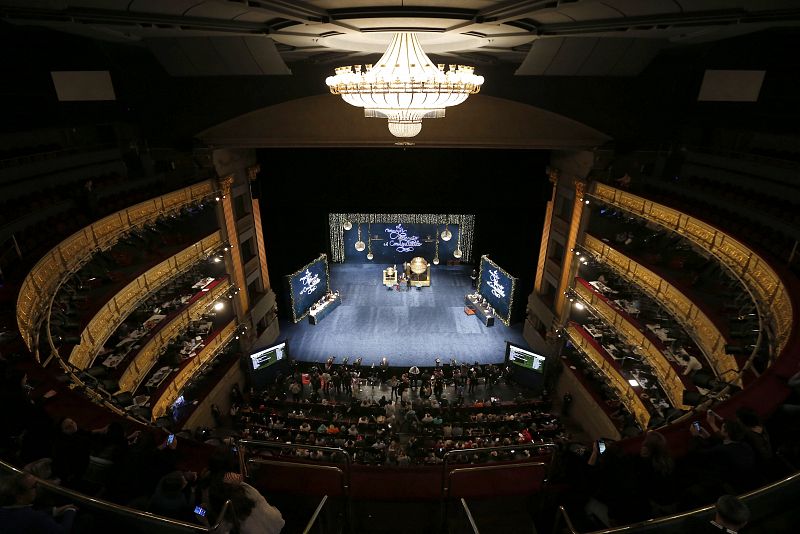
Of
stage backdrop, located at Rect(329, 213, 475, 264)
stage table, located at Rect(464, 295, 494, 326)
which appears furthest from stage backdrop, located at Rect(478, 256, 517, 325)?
stage backdrop, located at Rect(329, 213, 475, 264)

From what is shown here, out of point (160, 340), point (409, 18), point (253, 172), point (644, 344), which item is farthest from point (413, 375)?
point (409, 18)

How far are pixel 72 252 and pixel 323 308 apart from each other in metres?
12.1

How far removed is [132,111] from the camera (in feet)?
42.2

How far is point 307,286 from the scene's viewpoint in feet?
63.6

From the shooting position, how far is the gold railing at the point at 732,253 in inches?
254

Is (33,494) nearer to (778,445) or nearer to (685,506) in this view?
→ (685,506)

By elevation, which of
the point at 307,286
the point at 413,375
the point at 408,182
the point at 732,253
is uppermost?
the point at 732,253

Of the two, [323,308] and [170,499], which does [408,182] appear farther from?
[170,499]

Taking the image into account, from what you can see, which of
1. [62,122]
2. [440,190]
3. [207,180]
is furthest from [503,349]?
[62,122]

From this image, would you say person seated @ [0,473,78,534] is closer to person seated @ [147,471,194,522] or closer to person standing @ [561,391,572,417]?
person seated @ [147,471,194,522]

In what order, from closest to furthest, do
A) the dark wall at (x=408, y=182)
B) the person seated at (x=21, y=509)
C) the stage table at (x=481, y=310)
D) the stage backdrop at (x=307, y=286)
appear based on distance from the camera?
1. the person seated at (x=21, y=509)
2. the dark wall at (x=408, y=182)
3. the stage backdrop at (x=307, y=286)
4. the stage table at (x=481, y=310)

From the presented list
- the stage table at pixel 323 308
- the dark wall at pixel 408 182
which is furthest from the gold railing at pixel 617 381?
the stage table at pixel 323 308

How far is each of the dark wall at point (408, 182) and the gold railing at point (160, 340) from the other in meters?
5.50

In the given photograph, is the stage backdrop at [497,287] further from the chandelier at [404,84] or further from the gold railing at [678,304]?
the chandelier at [404,84]
